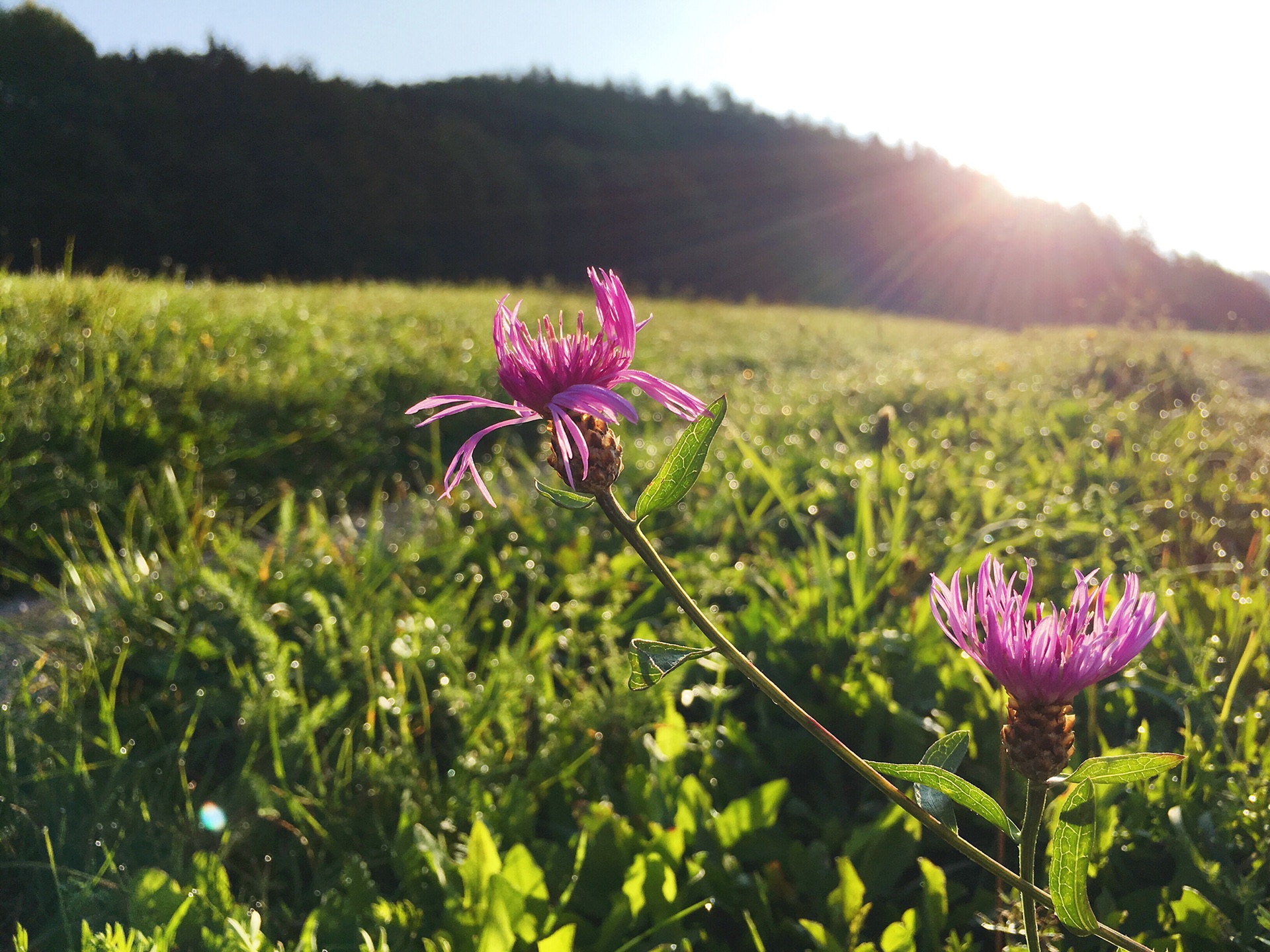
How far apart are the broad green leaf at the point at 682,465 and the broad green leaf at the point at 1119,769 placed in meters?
0.42

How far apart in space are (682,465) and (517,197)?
79.2 ft

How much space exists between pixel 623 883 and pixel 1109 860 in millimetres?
823

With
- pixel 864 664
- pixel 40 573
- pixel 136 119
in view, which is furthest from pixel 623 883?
pixel 136 119

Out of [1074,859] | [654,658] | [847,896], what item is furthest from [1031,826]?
[847,896]

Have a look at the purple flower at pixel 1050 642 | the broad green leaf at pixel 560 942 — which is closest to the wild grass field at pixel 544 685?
the broad green leaf at pixel 560 942

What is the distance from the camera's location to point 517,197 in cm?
Result: 2305

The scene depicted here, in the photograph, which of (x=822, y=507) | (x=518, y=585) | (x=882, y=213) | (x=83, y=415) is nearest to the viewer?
(x=518, y=585)

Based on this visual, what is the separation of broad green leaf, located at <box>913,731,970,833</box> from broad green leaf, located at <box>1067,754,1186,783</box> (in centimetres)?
12

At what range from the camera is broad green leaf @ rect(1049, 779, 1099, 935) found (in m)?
0.66

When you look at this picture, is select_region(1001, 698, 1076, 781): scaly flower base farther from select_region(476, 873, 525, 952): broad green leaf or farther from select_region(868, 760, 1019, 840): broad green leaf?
select_region(476, 873, 525, 952): broad green leaf

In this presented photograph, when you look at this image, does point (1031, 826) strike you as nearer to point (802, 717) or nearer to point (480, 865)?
point (802, 717)

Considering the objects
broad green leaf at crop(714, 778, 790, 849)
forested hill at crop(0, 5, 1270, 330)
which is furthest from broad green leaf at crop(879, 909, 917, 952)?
forested hill at crop(0, 5, 1270, 330)

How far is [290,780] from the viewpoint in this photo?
5.24ft

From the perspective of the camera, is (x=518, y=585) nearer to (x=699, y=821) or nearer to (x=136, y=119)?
(x=699, y=821)
